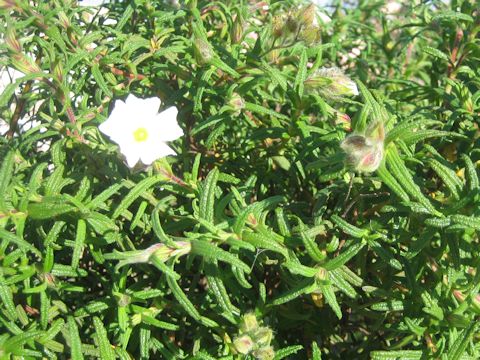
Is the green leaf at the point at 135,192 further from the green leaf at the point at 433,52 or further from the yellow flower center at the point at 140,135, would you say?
the green leaf at the point at 433,52

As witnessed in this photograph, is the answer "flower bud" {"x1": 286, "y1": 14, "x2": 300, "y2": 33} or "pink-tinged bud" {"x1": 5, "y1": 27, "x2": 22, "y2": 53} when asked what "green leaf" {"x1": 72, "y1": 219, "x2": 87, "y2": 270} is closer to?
"pink-tinged bud" {"x1": 5, "y1": 27, "x2": 22, "y2": 53}

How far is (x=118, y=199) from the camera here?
198 centimetres

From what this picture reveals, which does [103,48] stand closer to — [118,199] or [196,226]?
[118,199]

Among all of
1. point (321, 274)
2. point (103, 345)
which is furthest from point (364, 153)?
point (103, 345)

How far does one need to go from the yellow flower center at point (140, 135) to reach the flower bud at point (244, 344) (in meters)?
0.64

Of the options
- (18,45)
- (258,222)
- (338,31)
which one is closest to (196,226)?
(258,222)

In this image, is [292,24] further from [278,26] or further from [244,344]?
[244,344]

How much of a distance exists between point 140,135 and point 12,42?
1.61 feet

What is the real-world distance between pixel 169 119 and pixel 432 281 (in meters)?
0.96

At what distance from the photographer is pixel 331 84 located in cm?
191

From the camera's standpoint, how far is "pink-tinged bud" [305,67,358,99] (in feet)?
6.25

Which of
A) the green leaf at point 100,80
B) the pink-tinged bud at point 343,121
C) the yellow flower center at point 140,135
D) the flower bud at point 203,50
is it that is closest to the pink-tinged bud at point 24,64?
the green leaf at point 100,80

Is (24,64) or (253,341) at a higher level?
(24,64)

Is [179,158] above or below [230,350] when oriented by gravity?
above
